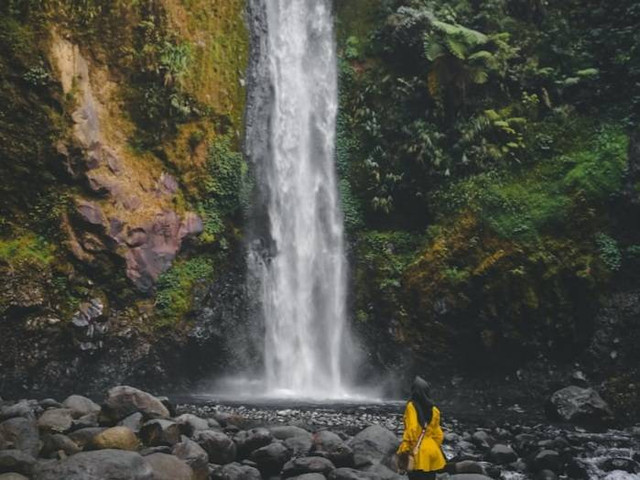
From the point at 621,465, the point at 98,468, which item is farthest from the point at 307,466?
the point at 621,465

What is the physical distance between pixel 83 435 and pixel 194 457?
1762 mm

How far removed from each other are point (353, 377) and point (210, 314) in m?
4.26

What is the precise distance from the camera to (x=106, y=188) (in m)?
15.2

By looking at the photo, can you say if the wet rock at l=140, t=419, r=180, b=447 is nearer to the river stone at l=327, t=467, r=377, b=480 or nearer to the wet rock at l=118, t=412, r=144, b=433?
the wet rock at l=118, t=412, r=144, b=433

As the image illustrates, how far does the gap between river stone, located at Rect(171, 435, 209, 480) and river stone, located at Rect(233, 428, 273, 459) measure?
87cm

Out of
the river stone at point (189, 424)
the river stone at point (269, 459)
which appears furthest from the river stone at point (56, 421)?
the river stone at point (269, 459)

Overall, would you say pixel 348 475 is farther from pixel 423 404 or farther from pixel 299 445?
pixel 423 404

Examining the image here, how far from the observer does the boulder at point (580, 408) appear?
42.6 ft

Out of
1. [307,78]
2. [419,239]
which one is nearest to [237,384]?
[419,239]

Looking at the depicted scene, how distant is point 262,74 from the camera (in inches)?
774

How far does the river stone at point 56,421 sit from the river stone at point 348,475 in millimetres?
3977

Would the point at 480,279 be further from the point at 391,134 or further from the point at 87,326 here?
the point at 87,326

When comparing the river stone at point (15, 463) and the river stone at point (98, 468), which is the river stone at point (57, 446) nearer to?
the river stone at point (15, 463)

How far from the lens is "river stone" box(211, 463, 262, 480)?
799 cm
